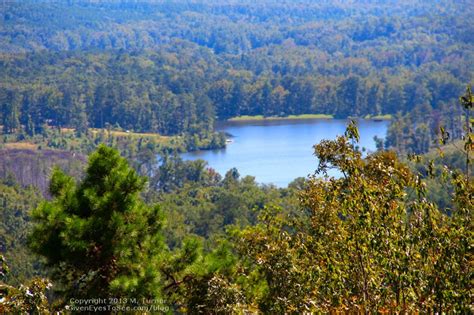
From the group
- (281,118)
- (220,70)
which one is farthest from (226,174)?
(220,70)

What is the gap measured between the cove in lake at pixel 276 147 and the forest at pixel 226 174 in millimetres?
2204

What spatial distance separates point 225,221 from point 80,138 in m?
45.3

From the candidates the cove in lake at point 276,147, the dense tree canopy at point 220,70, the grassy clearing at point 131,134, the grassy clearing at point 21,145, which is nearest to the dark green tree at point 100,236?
the cove in lake at point 276,147

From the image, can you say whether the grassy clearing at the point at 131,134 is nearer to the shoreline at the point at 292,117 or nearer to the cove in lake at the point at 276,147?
the cove in lake at the point at 276,147

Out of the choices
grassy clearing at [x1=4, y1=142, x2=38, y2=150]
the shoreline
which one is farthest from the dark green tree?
the shoreline

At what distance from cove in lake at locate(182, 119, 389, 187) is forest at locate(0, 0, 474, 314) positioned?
220cm

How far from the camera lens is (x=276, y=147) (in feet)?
227

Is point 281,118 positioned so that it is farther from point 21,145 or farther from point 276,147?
point 21,145

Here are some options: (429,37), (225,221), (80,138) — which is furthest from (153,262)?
(429,37)

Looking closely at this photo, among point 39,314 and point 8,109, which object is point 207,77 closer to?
point 8,109

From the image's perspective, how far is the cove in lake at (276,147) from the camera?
196 ft

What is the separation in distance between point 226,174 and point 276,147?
50.1ft

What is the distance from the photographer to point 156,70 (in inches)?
4811

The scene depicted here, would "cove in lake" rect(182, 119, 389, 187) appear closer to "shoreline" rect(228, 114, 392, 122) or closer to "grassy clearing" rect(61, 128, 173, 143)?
"shoreline" rect(228, 114, 392, 122)
